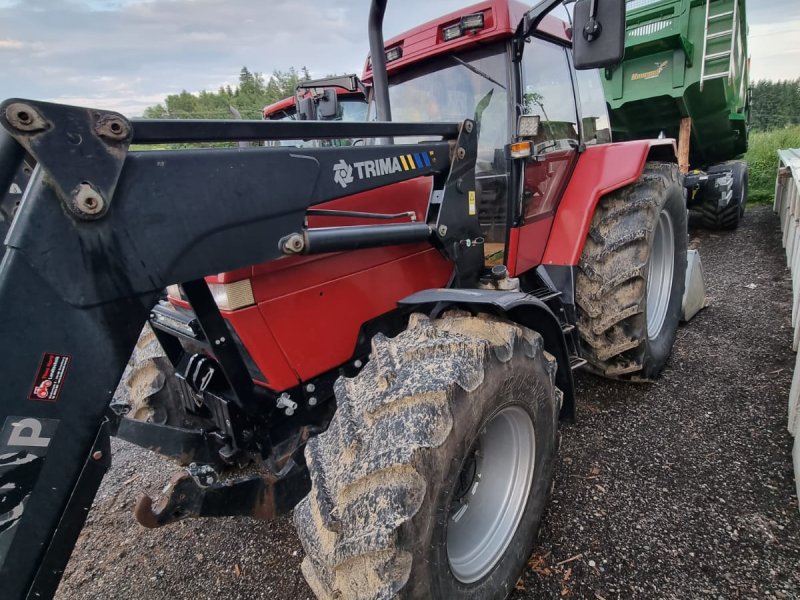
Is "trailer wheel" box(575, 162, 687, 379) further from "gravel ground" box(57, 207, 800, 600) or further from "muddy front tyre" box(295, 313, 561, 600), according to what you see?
"muddy front tyre" box(295, 313, 561, 600)

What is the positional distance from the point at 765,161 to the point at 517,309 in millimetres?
12233

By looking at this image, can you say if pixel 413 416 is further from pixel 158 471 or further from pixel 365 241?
pixel 158 471

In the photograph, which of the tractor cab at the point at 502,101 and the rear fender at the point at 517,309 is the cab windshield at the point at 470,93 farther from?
the rear fender at the point at 517,309

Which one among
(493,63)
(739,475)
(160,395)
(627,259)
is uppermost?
(493,63)

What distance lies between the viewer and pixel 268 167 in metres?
1.44

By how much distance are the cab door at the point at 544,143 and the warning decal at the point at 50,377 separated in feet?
6.67

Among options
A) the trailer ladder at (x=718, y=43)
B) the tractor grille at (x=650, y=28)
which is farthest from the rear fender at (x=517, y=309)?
the tractor grille at (x=650, y=28)

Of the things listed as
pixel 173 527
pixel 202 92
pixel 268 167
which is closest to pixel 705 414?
pixel 268 167

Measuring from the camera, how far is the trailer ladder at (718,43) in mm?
5703

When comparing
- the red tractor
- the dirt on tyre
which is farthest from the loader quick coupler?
the dirt on tyre

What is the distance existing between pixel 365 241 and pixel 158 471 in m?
2.27

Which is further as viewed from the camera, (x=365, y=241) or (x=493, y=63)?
(x=493, y=63)

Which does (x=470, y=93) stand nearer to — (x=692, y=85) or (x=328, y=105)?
(x=328, y=105)

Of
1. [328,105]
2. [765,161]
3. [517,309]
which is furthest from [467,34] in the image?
[765,161]
